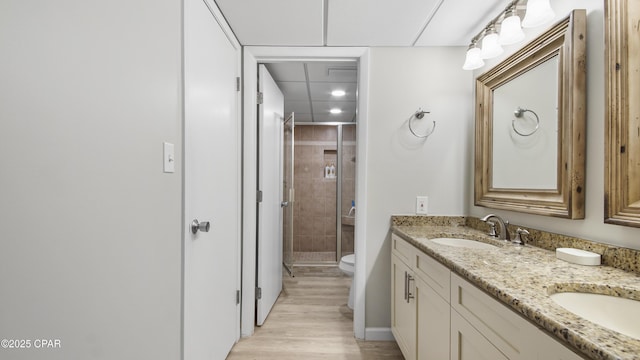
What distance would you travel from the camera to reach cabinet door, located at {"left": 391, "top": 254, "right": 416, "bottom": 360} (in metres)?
1.47

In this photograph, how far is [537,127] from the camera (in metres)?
1.34

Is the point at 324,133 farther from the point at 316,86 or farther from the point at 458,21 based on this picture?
the point at 458,21

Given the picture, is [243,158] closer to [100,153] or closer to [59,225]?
[100,153]

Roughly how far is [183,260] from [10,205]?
676 millimetres

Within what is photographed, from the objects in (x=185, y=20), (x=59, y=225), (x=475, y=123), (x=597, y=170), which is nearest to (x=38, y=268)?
(x=59, y=225)

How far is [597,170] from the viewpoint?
1053 millimetres

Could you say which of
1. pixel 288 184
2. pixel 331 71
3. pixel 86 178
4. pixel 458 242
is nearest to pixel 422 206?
pixel 458 242

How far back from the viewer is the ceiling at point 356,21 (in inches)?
58.5

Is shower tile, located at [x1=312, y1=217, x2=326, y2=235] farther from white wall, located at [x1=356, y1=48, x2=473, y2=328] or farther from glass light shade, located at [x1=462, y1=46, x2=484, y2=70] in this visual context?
glass light shade, located at [x1=462, y1=46, x2=484, y2=70]

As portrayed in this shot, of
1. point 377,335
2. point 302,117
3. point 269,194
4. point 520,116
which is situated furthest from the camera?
point 302,117

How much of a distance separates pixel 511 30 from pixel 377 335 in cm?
202

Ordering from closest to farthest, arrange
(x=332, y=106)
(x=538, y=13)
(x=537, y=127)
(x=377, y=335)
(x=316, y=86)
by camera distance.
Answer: (x=538, y=13) < (x=537, y=127) < (x=377, y=335) < (x=316, y=86) < (x=332, y=106)

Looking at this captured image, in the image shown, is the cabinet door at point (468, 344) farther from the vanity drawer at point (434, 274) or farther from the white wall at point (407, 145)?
the white wall at point (407, 145)

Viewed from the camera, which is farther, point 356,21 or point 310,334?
point 310,334
